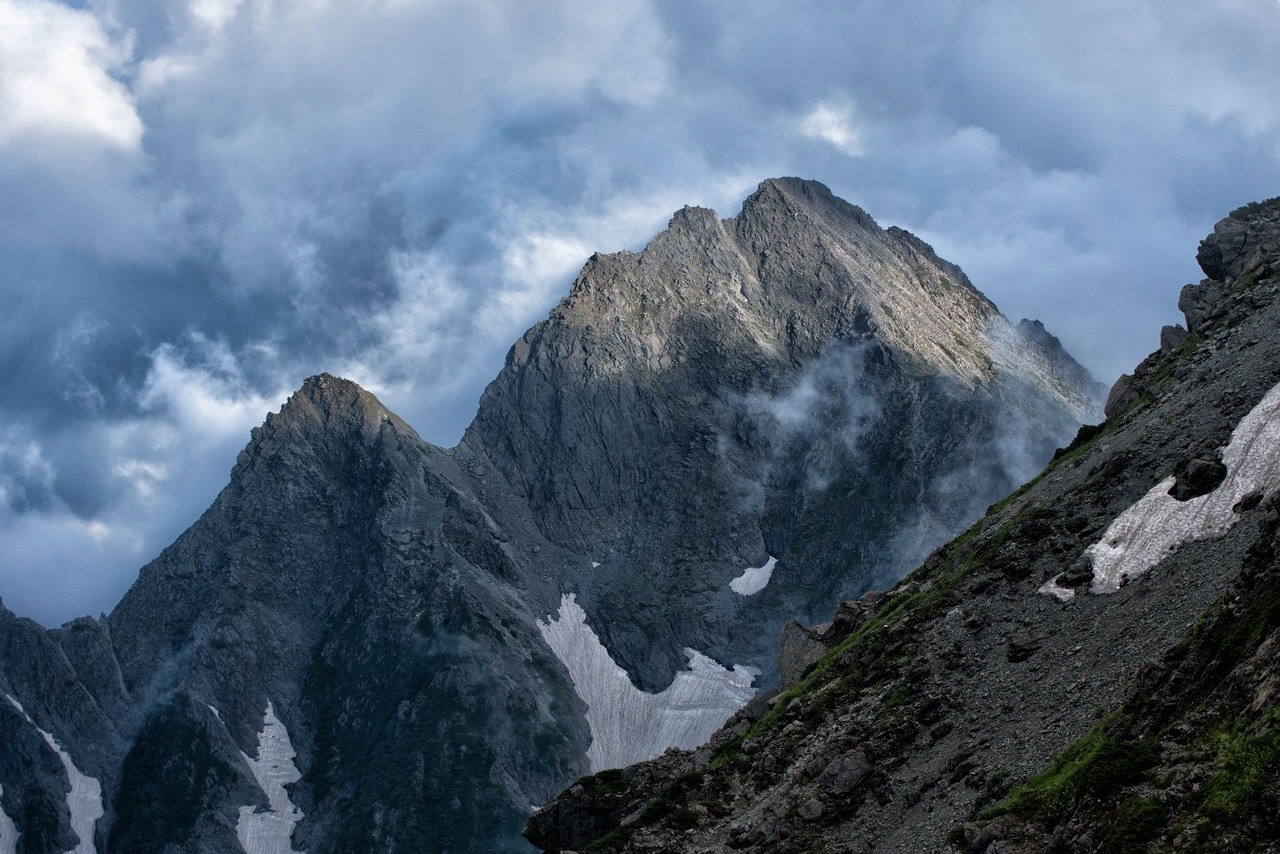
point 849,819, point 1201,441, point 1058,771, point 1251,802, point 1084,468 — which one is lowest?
point 1251,802

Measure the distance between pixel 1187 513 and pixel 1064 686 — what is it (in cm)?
1528

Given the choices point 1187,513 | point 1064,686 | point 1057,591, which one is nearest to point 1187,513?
point 1187,513

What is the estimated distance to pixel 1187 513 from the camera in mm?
68625

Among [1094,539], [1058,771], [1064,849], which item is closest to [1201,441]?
[1094,539]

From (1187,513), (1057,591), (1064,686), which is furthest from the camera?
(1057,591)

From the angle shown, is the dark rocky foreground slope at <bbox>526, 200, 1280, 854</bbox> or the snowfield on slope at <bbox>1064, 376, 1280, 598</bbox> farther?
the snowfield on slope at <bbox>1064, 376, 1280, 598</bbox>

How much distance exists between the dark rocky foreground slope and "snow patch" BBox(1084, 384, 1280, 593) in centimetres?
14

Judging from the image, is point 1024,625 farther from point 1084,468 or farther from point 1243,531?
point 1084,468

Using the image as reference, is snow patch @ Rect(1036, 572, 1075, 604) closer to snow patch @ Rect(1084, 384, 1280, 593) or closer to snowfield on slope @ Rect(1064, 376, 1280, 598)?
snowfield on slope @ Rect(1064, 376, 1280, 598)

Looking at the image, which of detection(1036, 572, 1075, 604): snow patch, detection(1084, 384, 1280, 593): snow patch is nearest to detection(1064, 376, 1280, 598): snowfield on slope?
detection(1084, 384, 1280, 593): snow patch

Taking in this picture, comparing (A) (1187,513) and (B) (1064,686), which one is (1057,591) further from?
(B) (1064,686)

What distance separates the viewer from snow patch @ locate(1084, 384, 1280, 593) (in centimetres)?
6612

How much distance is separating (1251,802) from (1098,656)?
83.7ft

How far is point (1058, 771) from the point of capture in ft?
163
